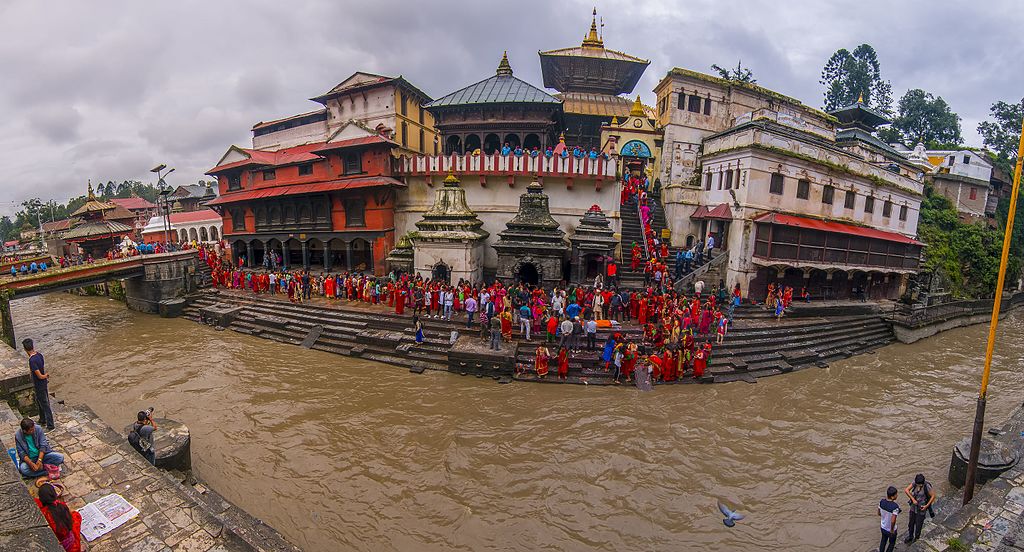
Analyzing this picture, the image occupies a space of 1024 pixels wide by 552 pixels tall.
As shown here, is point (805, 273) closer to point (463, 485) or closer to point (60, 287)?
point (463, 485)

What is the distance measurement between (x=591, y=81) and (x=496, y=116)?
38.0 ft

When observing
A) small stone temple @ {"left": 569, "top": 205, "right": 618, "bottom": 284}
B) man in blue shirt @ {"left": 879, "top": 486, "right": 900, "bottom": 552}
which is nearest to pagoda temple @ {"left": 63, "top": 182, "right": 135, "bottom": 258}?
small stone temple @ {"left": 569, "top": 205, "right": 618, "bottom": 284}

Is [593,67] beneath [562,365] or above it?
above

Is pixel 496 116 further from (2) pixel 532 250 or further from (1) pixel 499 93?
(2) pixel 532 250

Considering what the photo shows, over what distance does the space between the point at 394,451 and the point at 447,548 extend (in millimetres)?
3015

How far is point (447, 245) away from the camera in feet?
60.6

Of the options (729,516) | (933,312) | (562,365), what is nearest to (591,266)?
(562,365)

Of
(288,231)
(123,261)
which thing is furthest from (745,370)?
(123,261)

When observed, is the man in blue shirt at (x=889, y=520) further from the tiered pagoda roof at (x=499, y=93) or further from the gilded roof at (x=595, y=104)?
the gilded roof at (x=595, y=104)

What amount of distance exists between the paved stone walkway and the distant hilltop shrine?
12.0 metres

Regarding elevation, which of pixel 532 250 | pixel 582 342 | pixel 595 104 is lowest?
pixel 582 342

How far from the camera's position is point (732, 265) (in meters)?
19.7

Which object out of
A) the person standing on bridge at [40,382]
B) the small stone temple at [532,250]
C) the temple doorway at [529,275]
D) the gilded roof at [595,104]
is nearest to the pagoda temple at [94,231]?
the person standing on bridge at [40,382]

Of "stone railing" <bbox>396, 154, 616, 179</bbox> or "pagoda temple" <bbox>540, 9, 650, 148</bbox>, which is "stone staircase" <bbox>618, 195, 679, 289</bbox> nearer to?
"stone railing" <bbox>396, 154, 616, 179</bbox>
